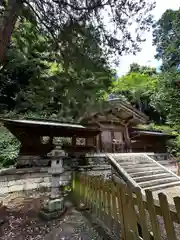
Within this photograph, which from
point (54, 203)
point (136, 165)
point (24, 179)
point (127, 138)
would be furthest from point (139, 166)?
point (24, 179)

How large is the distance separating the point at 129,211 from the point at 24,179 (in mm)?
5403

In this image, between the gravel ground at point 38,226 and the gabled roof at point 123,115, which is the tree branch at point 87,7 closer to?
the gravel ground at point 38,226

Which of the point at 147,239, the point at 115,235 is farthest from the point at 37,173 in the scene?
the point at 147,239

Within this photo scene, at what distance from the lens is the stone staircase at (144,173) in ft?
19.5

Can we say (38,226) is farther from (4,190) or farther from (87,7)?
(87,7)

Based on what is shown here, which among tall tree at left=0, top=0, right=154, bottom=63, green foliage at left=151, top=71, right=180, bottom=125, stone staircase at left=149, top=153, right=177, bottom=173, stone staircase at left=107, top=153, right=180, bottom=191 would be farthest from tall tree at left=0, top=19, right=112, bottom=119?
stone staircase at left=149, top=153, right=177, bottom=173

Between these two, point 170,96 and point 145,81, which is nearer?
point 170,96

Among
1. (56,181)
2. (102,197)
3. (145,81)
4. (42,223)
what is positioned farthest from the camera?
(145,81)

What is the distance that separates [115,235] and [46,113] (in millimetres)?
11603

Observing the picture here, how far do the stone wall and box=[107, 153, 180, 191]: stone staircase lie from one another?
2.60 m

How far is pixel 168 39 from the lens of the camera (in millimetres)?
14047

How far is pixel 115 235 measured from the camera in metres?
2.47

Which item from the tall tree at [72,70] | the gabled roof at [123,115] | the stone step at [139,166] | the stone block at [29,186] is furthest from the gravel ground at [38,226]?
the gabled roof at [123,115]

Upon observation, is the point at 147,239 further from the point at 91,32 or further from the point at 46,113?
the point at 46,113
